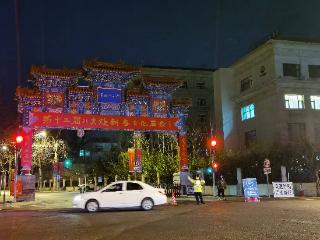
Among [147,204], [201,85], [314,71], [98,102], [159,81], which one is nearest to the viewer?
[147,204]

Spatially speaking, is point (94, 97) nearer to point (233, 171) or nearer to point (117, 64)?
point (117, 64)

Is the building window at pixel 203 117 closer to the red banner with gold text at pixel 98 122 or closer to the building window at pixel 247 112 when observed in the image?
the building window at pixel 247 112

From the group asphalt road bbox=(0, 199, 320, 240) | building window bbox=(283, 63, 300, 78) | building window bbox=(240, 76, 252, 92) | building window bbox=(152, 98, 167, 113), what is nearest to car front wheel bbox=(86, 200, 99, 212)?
asphalt road bbox=(0, 199, 320, 240)

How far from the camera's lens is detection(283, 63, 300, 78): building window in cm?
4339

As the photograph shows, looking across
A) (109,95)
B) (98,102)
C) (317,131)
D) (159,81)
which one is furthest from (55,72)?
(317,131)

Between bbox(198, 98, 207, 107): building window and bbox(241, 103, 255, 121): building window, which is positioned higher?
bbox(198, 98, 207, 107): building window

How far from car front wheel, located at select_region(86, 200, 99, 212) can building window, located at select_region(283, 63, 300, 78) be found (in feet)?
93.5

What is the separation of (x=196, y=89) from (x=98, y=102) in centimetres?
4077

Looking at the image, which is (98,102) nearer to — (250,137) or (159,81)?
(159,81)

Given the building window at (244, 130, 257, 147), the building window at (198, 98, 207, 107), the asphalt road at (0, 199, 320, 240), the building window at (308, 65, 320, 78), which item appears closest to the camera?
the asphalt road at (0, 199, 320, 240)

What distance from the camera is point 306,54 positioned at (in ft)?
145

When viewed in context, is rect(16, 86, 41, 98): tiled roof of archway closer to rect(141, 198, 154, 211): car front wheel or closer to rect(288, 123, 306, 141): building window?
rect(141, 198, 154, 211): car front wheel

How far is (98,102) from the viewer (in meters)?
31.4

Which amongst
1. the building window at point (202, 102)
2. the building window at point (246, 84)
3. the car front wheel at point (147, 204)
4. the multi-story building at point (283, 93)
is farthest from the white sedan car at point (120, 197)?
the building window at point (202, 102)
